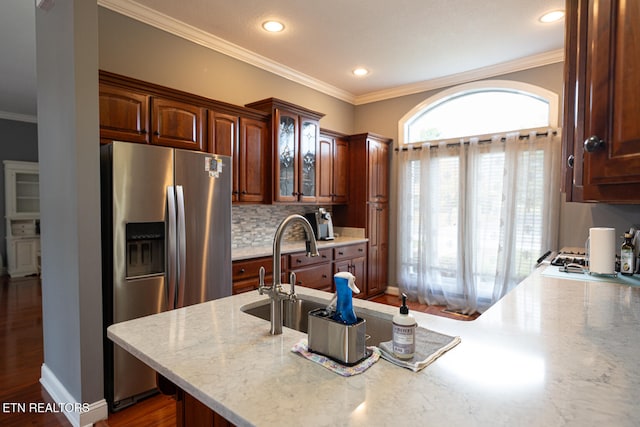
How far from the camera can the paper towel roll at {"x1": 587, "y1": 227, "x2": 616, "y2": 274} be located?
2.13 m

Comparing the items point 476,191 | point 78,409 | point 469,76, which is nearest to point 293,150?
point 476,191

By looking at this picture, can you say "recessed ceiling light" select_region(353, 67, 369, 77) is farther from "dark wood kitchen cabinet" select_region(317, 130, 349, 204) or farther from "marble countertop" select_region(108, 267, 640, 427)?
"marble countertop" select_region(108, 267, 640, 427)

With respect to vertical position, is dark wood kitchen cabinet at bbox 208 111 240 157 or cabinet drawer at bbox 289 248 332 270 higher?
dark wood kitchen cabinet at bbox 208 111 240 157

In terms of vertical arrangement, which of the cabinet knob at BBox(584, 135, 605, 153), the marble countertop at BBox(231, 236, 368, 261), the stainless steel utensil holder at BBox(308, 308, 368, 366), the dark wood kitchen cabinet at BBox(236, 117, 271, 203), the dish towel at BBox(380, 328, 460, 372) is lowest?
the marble countertop at BBox(231, 236, 368, 261)

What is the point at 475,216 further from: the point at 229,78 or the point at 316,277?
the point at 229,78

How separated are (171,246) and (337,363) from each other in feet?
5.54

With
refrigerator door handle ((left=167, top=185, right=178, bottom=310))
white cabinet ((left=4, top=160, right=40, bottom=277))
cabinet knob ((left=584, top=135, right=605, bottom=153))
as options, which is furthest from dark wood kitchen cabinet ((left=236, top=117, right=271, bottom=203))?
white cabinet ((left=4, top=160, right=40, bottom=277))

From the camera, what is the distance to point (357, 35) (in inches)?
123

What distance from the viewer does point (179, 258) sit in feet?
7.51

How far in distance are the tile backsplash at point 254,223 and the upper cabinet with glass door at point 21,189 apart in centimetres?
465

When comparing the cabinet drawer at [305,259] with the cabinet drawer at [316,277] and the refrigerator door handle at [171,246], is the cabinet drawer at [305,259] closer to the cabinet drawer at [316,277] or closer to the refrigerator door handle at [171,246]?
the cabinet drawer at [316,277]

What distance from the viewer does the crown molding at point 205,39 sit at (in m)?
2.62

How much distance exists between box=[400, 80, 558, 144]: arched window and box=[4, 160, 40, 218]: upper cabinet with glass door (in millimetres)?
6413

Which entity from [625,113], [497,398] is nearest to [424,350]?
[497,398]
